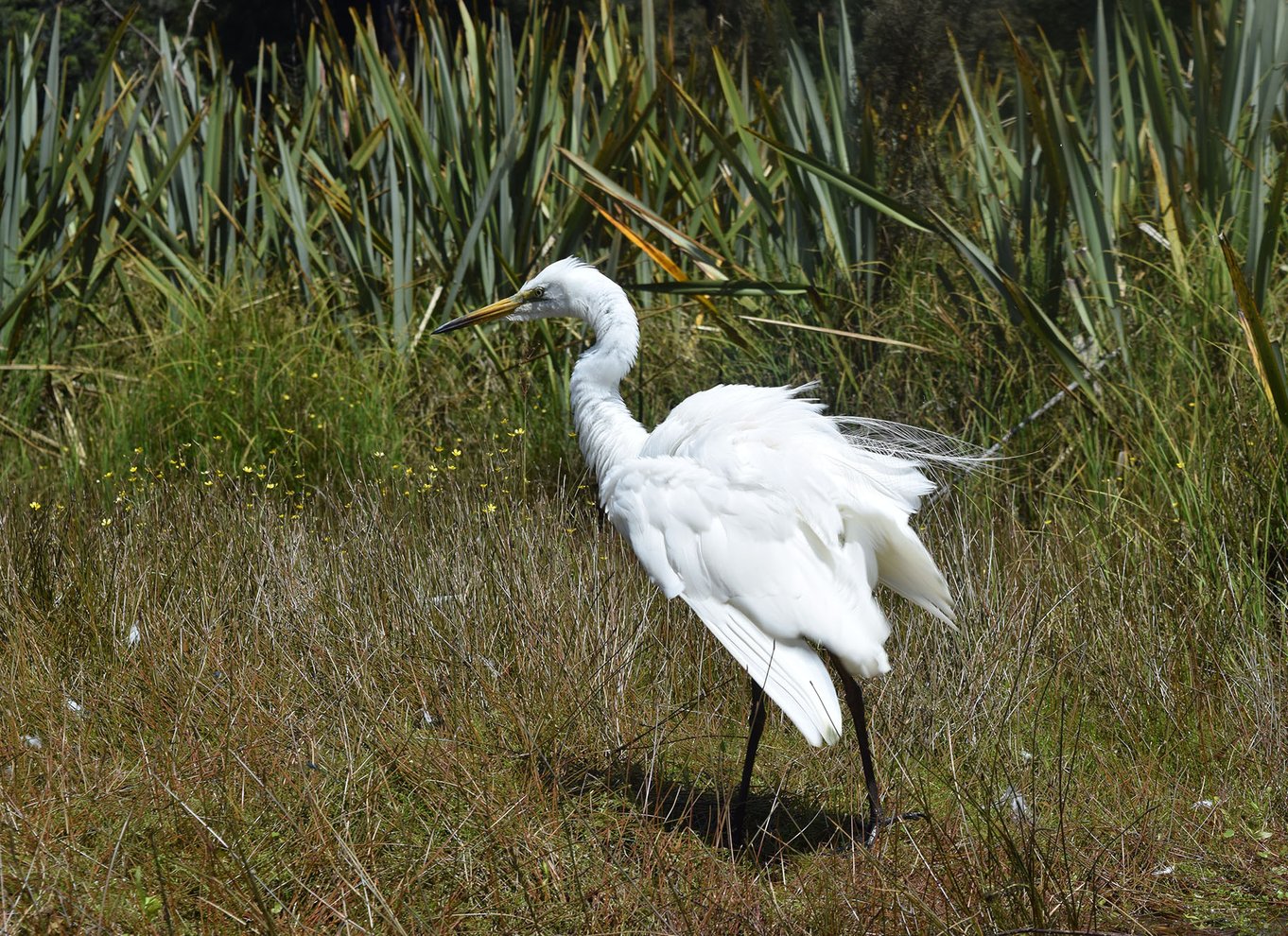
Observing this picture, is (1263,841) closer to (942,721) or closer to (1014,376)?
(942,721)

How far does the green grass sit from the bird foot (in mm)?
52

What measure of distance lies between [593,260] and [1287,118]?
9.86 ft

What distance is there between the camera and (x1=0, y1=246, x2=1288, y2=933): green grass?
2.46 metres

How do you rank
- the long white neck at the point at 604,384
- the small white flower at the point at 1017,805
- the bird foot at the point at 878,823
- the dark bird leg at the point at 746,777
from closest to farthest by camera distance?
the small white flower at the point at 1017,805, the bird foot at the point at 878,823, the dark bird leg at the point at 746,777, the long white neck at the point at 604,384

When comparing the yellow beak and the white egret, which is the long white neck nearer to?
the white egret

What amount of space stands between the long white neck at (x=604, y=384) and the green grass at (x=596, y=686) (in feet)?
1.48

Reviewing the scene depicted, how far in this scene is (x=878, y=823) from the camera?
9.42 ft

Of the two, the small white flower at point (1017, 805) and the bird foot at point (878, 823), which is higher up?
the small white flower at point (1017, 805)

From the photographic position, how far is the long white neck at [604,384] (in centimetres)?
352

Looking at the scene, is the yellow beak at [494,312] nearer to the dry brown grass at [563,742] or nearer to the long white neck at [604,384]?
the long white neck at [604,384]

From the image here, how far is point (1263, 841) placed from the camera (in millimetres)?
2785

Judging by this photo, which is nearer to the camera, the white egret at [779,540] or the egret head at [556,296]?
the white egret at [779,540]

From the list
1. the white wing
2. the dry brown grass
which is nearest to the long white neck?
the white wing

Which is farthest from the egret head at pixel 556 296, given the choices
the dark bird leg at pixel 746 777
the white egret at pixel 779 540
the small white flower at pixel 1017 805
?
the small white flower at pixel 1017 805
